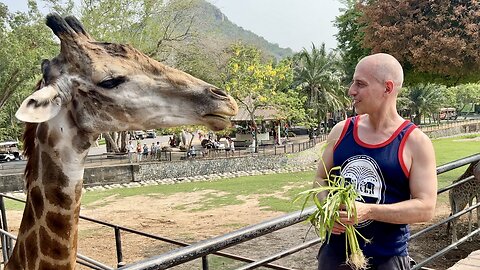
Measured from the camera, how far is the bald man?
76.1 inches

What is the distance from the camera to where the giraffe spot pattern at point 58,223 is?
238 cm

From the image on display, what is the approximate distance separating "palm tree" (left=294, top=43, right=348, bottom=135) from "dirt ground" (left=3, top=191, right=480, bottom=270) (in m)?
22.0

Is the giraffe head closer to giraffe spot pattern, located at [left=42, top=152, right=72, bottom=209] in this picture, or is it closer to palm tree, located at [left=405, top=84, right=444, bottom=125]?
giraffe spot pattern, located at [left=42, top=152, right=72, bottom=209]

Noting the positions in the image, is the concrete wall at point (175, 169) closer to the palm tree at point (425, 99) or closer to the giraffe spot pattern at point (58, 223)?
the giraffe spot pattern at point (58, 223)

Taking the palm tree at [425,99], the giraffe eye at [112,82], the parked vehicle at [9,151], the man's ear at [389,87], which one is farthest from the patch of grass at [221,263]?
the palm tree at [425,99]

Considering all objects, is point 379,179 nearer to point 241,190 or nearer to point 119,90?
point 119,90

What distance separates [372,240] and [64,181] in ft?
5.07

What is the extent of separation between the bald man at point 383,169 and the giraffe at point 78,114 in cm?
75

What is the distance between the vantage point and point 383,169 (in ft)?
6.52

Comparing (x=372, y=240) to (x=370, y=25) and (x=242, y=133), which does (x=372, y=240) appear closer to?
(x=370, y=25)

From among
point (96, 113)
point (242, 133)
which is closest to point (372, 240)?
point (96, 113)

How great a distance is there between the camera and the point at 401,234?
2.07 metres

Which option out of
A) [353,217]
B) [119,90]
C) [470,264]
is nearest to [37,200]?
[119,90]

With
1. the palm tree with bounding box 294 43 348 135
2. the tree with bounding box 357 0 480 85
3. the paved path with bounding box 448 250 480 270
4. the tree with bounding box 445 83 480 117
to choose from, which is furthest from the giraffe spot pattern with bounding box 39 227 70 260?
the tree with bounding box 445 83 480 117
